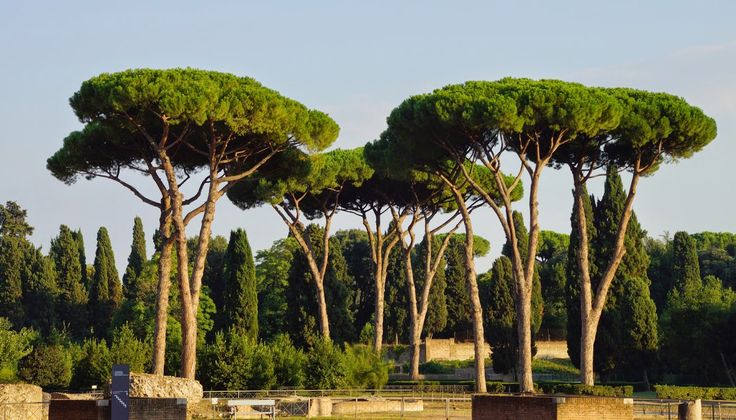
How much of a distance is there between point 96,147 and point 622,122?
1658 centimetres

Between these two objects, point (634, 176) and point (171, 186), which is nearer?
point (171, 186)

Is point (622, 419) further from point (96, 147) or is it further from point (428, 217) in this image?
point (428, 217)

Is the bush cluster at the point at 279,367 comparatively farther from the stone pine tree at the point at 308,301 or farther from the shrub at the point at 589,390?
the stone pine tree at the point at 308,301

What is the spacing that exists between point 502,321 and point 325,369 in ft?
51.9

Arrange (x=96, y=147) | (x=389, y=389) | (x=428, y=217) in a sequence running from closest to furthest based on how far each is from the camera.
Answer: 1. (x=96, y=147)
2. (x=389, y=389)
3. (x=428, y=217)

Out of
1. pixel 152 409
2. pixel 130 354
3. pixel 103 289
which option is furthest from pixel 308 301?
pixel 152 409

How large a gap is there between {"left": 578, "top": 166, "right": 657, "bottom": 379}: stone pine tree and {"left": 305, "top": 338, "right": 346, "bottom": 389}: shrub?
42.5 ft

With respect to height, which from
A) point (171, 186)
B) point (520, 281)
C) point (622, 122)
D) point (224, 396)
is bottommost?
point (224, 396)

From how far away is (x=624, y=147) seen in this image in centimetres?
3619

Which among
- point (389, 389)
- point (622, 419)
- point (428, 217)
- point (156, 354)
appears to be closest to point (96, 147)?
point (156, 354)

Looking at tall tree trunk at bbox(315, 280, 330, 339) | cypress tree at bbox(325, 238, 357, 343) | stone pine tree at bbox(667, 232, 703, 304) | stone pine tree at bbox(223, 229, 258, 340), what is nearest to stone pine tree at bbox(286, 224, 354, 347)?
cypress tree at bbox(325, 238, 357, 343)

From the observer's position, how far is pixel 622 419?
21.2 metres

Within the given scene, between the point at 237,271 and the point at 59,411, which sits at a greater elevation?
Answer: the point at 237,271

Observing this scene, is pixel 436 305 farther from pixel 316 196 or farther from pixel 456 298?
pixel 316 196
